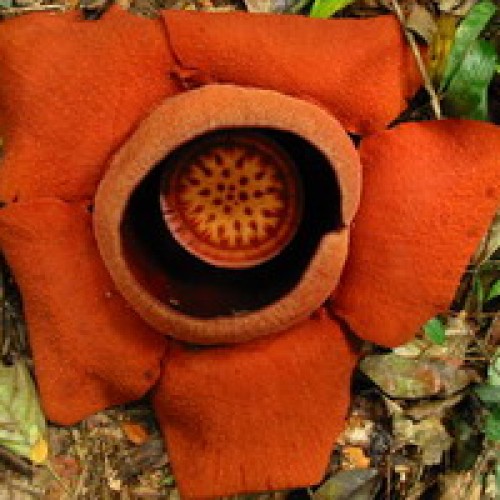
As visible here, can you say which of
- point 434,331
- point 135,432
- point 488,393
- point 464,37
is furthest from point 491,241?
point 135,432

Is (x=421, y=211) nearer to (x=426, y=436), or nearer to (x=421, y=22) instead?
(x=421, y=22)

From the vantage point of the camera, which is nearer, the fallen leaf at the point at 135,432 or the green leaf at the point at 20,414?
the green leaf at the point at 20,414

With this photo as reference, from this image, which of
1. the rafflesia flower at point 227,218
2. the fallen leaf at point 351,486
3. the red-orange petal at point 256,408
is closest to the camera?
the rafflesia flower at point 227,218

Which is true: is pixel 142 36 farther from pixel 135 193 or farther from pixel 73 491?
pixel 73 491

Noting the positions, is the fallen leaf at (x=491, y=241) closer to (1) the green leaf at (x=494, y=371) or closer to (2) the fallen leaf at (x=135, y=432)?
(1) the green leaf at (x=494, y=371)

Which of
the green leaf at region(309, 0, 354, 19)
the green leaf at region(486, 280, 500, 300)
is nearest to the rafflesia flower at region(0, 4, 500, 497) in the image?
the green leaf at region(309, 0, 354, 19)

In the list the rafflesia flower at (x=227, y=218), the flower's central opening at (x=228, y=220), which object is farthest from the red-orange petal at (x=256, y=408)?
the flower's central opening at (x=228, y=220)

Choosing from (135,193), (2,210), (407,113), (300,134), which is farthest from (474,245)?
(2,210)

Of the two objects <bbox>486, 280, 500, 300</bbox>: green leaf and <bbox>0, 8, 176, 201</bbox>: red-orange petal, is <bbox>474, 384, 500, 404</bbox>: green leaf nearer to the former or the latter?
<bbox>486, 280, 500, 300</bbox>: green leaf
